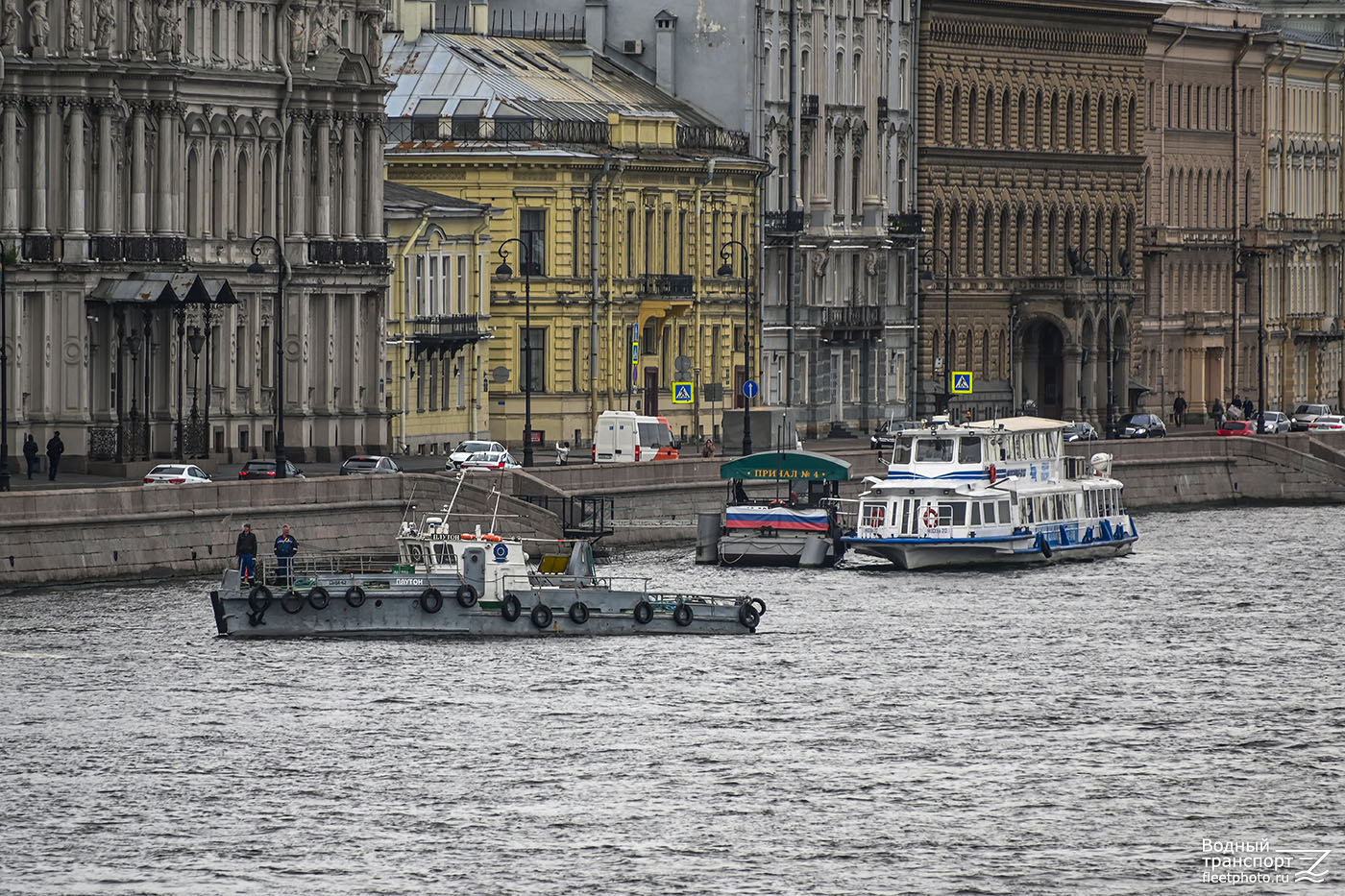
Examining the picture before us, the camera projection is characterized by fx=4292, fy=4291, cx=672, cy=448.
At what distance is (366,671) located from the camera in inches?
2874

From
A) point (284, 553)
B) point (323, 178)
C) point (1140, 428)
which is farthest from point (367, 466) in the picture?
point (1140, 428)

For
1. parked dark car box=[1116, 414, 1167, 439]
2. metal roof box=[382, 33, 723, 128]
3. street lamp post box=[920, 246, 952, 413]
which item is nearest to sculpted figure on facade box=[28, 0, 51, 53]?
metal roof box=[382, 33, 723, 128]

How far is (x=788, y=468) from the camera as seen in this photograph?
96438 millimetres

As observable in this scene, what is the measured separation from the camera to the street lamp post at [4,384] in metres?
86.8

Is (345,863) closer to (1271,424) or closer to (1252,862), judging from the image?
(1252,862)

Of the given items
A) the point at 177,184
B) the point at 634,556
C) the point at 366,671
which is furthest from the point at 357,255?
the point at 366,671

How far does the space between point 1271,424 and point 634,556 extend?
4632 cm

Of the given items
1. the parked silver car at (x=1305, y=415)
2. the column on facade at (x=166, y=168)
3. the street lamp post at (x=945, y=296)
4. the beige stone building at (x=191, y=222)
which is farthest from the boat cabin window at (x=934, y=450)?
the parked silver car at (x=1305, y=415)

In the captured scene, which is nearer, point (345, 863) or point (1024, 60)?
point (345, 863)

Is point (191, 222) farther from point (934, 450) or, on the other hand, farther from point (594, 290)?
point (594, 290)

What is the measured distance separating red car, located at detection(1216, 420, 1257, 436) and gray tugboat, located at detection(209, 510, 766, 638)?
2250 inches

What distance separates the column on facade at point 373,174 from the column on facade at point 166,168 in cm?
746

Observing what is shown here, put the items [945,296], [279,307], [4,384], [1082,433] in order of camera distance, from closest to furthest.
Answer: [4,384], [279,307], [1082,433], [945,296]

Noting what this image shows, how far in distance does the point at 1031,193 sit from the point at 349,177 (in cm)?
4837
